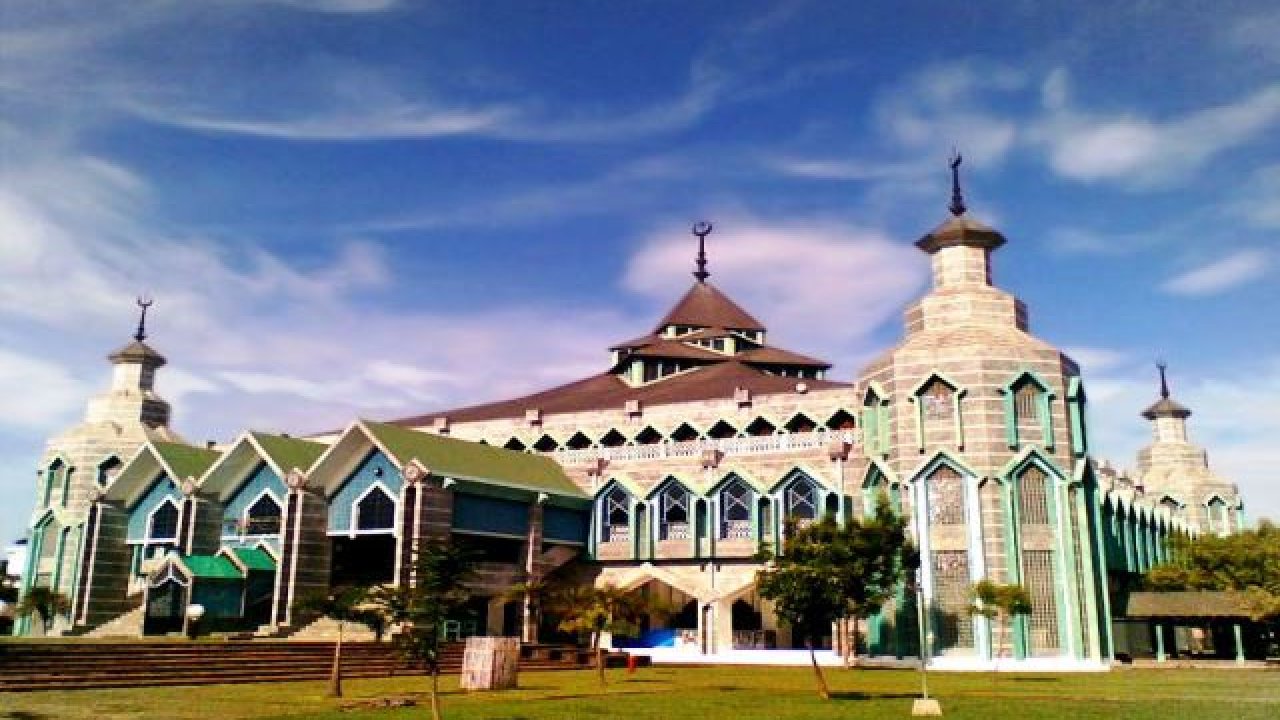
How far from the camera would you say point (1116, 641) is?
133 feet

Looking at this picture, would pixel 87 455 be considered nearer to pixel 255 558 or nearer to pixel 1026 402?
pixel 255 558

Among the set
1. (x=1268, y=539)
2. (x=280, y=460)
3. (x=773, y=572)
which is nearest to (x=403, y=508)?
(x=280, y=460)

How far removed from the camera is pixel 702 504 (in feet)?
150

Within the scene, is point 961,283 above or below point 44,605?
above

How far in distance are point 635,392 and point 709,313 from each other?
12.3 meters

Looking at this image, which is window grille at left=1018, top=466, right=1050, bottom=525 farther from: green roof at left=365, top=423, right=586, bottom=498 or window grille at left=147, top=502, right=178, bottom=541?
window grille at left=147, top=502, right=178, bottom=541

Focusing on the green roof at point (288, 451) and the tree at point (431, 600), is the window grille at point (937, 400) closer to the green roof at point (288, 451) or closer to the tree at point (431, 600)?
the tree at point (431, 600)

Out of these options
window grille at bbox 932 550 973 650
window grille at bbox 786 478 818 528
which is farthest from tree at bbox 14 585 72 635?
window grille at bbox 932 550 973 650

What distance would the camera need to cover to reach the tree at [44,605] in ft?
136

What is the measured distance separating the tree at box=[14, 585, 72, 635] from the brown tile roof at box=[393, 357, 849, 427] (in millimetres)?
20128

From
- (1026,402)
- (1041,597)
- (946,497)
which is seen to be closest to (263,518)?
(946,497)

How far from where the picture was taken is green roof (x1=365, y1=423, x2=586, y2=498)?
4162cm

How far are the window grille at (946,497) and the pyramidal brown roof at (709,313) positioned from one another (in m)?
30.0

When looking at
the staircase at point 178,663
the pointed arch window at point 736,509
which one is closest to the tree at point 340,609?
the staircase at point 178,663
